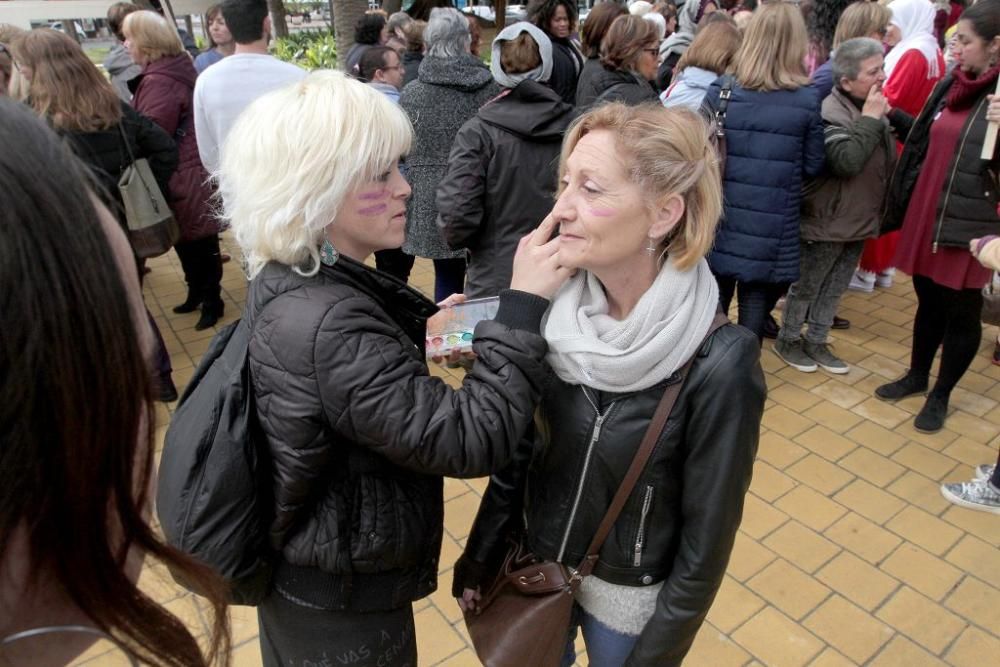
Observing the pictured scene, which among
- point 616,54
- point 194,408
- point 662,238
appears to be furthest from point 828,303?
point 194,408

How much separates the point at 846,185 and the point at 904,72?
5.61 feet

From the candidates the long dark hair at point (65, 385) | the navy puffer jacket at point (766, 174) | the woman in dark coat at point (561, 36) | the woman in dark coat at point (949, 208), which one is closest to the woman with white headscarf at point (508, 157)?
the navy puffer jacket at point (766, 174)

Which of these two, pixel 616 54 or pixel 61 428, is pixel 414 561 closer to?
pixel 61 428

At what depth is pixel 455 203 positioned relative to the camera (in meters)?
3.30

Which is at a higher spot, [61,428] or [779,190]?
[61,428]

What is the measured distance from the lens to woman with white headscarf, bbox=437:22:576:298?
3.18 meters

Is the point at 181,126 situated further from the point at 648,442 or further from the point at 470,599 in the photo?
the point at 648,442

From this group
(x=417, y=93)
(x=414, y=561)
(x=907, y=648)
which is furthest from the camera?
(x=417, y=93)

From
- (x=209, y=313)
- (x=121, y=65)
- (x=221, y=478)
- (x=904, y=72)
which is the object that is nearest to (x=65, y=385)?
(x=221, y=478)

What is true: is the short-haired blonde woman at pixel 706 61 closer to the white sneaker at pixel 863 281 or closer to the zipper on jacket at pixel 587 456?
the white sneaker at pixel 863 281

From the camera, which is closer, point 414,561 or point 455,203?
point 414,561

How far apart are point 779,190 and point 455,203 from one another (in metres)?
1.73

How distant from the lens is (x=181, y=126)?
4.61 meters

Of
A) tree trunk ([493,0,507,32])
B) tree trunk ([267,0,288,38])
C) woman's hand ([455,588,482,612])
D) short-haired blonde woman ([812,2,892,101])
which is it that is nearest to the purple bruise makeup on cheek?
woman's hand ([455,588,482,612])
